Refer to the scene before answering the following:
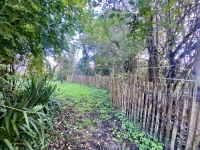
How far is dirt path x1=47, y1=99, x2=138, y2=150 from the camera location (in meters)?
2.18

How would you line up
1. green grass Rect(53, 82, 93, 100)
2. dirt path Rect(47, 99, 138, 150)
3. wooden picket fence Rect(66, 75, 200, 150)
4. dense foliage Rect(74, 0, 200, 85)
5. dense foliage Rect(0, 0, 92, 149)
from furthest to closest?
green grass Rect(53, 82, 93, 100) → dirt path Rect(47, 99, 138, 150) → dense foliage Rect(74, 0, 200, 85) → wooden picket fence Rect(66, 75, 200, 150) → dense foliage Rect(0, 0, 92, 149)

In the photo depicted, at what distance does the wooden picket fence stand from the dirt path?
509 mm

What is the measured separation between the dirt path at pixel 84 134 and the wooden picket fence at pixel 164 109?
20.0 inches

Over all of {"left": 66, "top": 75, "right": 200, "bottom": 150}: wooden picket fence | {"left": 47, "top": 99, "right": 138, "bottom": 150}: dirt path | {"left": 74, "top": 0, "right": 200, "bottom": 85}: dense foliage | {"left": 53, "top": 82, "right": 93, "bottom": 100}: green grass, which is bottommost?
{"left": 47, "top": 99, "right": 138, "bottom": 150}: dirt path

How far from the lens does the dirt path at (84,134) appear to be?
2.18 meters

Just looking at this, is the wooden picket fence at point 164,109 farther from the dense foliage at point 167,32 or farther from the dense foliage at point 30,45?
the dense foliage at point 30,45

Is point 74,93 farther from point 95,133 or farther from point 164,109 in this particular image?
point 164,109

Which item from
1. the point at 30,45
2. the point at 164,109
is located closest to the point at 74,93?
the point at 30,45

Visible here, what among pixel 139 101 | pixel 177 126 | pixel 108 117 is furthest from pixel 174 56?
pixel 108 117

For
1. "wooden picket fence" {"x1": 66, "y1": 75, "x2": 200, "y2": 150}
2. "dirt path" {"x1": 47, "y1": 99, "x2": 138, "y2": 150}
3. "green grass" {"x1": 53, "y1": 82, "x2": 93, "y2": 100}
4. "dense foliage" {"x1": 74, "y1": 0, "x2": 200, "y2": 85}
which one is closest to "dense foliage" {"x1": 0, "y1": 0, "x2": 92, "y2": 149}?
"dirt path" {"x1": 47, "y1": 99, "x2": 138, "y2": 150}

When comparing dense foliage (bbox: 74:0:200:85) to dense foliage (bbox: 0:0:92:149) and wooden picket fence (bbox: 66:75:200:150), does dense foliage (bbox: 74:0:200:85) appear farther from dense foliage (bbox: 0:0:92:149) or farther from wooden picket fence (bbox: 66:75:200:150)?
dense foliage (bbox: 0:0:92:149)

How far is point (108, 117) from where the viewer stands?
11.1 feet

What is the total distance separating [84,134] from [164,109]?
1553mm

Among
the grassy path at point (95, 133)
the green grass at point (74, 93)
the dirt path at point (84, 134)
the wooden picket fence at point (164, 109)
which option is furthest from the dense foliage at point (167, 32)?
the green grass at point (74, 93)
